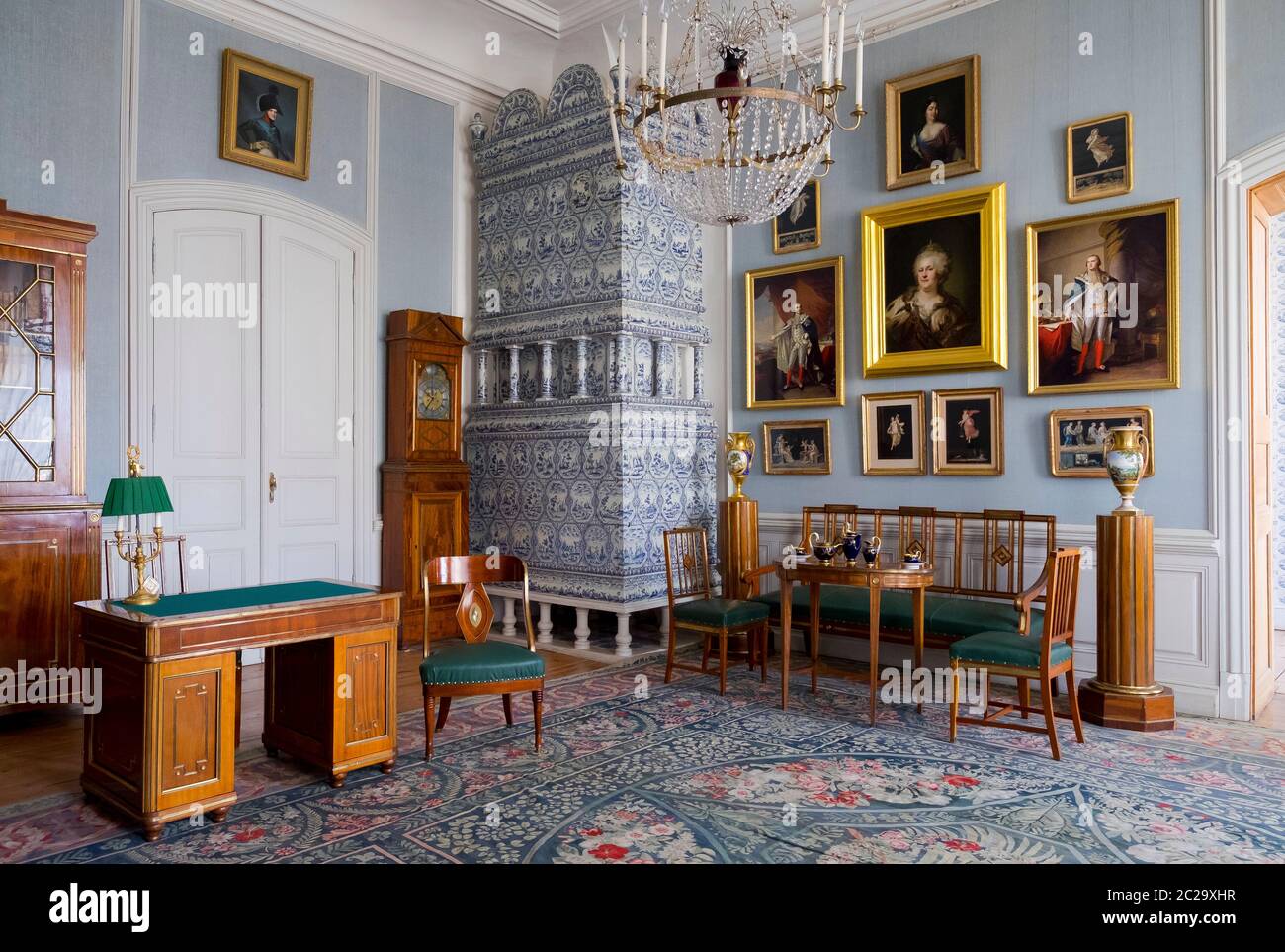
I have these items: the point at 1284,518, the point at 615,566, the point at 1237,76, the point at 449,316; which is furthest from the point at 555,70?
the point at 1284,518

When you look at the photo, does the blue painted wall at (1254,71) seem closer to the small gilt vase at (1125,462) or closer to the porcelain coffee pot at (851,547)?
the small gilt vase at (1125,462)

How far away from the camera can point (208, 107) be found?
6.69 m

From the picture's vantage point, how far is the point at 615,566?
7.27m

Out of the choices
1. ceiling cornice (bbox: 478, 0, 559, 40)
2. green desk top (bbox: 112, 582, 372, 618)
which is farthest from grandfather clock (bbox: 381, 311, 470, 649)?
green desk top (bbox: 112, 582, 372, 618)

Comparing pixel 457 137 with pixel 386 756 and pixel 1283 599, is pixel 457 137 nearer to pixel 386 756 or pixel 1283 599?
pixel 386 756

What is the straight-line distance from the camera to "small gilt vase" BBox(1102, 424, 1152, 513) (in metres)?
5.35

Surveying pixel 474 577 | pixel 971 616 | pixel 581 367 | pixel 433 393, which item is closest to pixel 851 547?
pixel 971 616

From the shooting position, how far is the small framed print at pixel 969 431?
6.46 m

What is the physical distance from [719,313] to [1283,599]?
6.00 m

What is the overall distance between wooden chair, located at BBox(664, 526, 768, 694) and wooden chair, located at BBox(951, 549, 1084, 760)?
1.58 metres

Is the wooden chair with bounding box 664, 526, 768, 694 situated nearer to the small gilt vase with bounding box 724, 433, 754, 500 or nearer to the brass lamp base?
the small gilt vase with bounding box 724, 433, 754, 500

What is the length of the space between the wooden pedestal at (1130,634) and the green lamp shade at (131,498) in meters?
5.11

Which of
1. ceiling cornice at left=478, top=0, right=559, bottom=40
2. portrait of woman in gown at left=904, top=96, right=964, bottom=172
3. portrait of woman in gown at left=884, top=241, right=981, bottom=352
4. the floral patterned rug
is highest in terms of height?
ceiling cornice at left=478, top=0, right=559, bottom=40

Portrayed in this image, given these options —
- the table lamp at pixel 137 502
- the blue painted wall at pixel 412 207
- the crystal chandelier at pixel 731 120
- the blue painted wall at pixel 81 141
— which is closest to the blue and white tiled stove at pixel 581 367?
the blue painted wall at pixel 412 207
